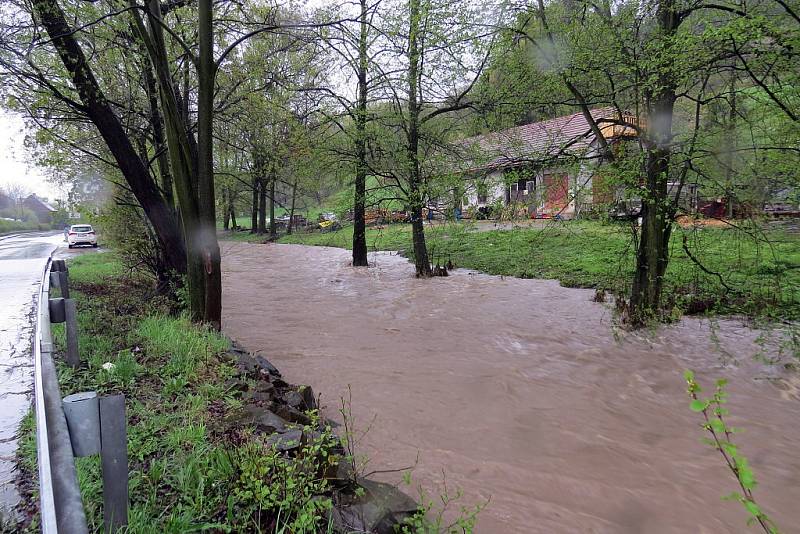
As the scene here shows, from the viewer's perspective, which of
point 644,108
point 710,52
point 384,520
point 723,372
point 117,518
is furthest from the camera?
point 644,108

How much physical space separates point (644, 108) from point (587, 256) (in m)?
8.13

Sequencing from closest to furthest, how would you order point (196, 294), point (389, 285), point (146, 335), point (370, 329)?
point (146, 335) → point (196, 294) → point (370, 329) → point (389, 285)

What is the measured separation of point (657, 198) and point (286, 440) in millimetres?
6508

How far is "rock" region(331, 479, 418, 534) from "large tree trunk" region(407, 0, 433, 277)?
793 centimetres

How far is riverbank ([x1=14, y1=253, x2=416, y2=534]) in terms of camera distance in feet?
9.32

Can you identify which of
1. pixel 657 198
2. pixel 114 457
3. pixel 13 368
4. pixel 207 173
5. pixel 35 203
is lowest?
pixel 13 368

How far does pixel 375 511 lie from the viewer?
324 centimetres

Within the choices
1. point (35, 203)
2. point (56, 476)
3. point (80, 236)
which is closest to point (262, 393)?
point (56, 476)

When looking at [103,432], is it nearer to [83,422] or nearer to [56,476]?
[83,422]

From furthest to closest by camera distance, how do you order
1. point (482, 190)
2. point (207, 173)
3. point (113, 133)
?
point (482, 190) < point (113, 133) < point (207, 173)

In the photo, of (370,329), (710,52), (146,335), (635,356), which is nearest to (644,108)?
(710,52)

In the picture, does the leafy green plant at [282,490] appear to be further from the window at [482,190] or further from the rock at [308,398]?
the window at [482,190]

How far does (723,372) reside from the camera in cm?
691

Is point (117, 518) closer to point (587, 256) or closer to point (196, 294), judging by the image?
point (196, 294)
